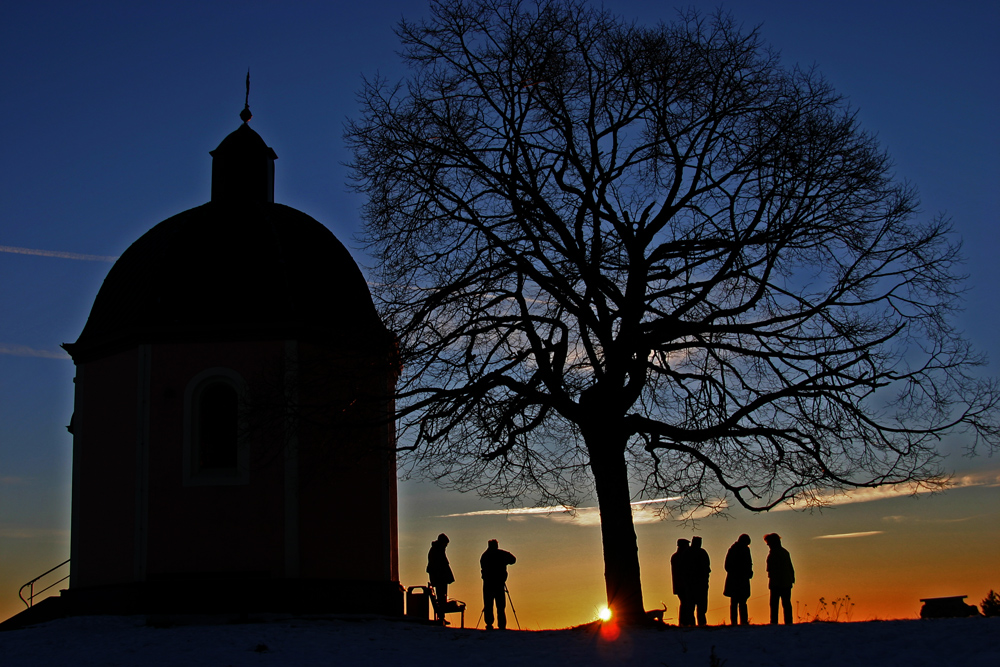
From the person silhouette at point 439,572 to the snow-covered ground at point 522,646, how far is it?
9.31ft

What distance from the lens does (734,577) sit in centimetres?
1602

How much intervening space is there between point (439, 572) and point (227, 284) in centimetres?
719

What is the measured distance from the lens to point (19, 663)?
12.2 metres

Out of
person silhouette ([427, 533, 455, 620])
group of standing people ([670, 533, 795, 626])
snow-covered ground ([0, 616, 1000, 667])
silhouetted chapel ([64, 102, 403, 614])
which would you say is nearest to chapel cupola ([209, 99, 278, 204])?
silhouetted chapel ([64, 102, 403, 614])

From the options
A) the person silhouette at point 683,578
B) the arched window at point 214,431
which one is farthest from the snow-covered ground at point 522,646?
the arched window at point 214,431

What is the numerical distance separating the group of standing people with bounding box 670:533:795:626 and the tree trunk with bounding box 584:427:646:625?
1.69 metres

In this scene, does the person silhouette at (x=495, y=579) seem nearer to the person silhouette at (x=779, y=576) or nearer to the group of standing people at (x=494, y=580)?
the group of standing people at (x=494, y=580)

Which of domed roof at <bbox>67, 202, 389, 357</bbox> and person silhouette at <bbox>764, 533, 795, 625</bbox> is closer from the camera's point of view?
person silhouette at <bbox>764, 533, 795, 625</bbox>

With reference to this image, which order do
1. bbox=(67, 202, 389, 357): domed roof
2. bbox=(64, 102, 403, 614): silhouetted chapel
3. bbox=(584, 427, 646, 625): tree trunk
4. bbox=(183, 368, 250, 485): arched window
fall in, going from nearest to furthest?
1. bbox=(584, 427, 646, 625): tree trunk
2. bbox=(64, 102, 403, 614): silhouetted chapel
3. bbox=(183, 368, 250, 485): arched window
4. bbox=(67, 202, 389, 357): domed roof

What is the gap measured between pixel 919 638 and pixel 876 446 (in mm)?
3550

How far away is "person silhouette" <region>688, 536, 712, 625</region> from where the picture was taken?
16.0 meters

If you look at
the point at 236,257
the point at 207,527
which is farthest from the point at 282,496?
the point at 236,257

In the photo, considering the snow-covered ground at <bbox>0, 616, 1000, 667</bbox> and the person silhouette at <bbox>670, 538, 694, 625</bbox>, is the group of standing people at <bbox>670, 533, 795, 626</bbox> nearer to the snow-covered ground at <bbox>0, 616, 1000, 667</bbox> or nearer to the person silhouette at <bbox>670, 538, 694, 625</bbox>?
the person silhouette at <bbox>670, 538, 694, 625</bbox>

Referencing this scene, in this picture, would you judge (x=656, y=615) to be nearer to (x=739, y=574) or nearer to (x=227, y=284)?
(x=739, y=574)
